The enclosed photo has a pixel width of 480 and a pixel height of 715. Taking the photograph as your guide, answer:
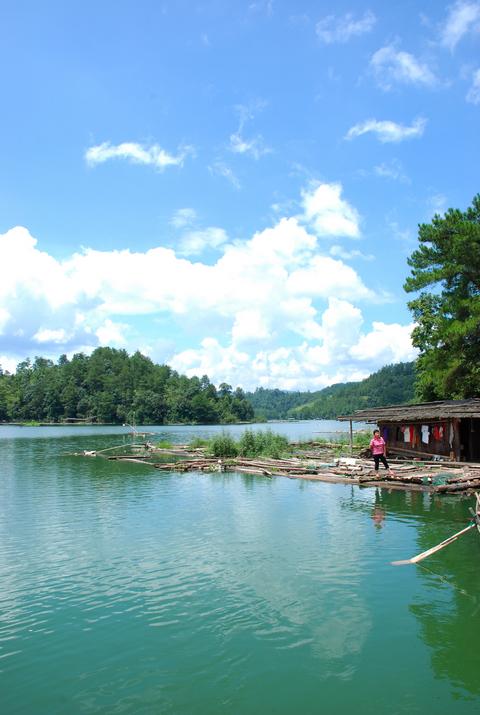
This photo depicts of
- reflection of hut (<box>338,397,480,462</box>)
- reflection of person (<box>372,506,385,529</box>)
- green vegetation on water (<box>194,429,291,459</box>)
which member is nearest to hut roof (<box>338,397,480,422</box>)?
reflection of hut (<box>338,397,480,462</box>)

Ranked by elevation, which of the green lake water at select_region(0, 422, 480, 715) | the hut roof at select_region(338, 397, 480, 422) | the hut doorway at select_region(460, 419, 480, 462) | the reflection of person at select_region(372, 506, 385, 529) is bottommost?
the reflection of person at select_region(372, 506, 385, 529)

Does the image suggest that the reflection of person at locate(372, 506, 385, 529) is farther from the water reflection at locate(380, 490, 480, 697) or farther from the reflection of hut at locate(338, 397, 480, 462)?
the reflection of hut at locate(338, 397, 480, 462)

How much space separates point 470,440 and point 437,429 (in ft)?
6.31

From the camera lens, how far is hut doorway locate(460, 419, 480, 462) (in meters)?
26.5

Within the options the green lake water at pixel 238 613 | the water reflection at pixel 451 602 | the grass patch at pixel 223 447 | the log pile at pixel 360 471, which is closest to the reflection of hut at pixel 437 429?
the log pile at pixel 360 471

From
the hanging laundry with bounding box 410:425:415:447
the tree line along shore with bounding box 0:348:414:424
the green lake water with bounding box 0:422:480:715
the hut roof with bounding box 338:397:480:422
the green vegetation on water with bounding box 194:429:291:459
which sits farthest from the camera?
the tree line along shore with bounding box 0:348:414:424

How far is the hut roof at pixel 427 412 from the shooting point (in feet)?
79.8

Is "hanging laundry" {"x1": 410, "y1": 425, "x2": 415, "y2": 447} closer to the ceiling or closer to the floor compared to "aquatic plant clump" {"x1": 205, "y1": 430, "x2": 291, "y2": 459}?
closer to the ceiling

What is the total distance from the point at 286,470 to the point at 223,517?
10181mm

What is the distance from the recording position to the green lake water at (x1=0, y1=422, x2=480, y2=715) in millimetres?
7191

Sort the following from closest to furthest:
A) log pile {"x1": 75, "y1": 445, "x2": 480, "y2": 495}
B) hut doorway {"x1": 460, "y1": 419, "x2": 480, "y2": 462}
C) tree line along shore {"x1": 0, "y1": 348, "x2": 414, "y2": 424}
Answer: log pile {"x1": 75, "y1": 445, "x2": 480, "y2": 495} < hut doorway {"x1": 460, "y1": 419, "x2": 480, "y2": 462} < tree line along shore {"x1": 0, "y1": 348, "x2": 414, "y2": 424}

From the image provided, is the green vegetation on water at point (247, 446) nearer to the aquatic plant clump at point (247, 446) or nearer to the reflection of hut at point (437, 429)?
the aquatic plant clump at point (247, 446)

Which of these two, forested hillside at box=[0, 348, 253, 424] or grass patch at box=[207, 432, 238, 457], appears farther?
forested hillside at box=[0, 348, 253, 424]

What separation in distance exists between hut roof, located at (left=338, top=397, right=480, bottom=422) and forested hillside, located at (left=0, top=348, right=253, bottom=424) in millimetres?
109347
